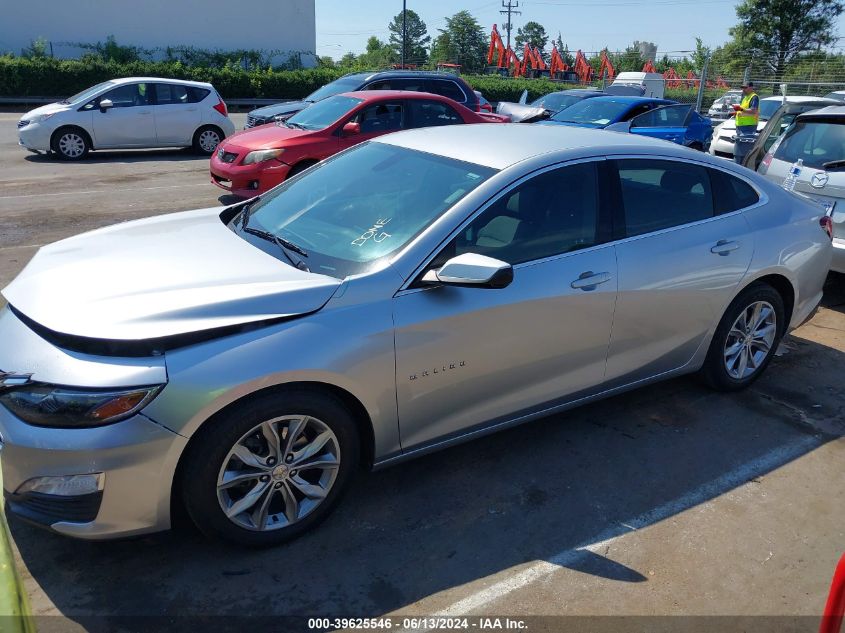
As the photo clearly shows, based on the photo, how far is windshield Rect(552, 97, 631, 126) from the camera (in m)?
12.5

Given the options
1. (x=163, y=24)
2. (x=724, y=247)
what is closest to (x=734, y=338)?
(x=724, y=247)

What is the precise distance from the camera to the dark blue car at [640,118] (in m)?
12.5

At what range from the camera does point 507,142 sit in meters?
4.00

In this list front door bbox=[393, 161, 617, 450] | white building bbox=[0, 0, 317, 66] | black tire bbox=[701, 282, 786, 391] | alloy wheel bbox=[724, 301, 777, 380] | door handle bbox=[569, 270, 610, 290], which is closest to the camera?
front door bbox=[393, 161, 617, 450]

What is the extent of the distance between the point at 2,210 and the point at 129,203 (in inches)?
58.6

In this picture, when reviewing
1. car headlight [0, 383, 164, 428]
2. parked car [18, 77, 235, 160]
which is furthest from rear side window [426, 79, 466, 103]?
car headlight [0, 383, 164, 428]

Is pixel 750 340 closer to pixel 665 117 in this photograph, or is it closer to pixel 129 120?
pixel 665 117

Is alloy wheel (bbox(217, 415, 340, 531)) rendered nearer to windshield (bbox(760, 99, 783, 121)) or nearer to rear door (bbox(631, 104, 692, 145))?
rear door (bbox(631, 104, 692, 145))

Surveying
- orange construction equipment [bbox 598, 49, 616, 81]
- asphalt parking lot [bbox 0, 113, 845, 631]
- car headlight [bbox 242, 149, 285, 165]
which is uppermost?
orange construction equipment [bbox 598, 49, 616, 81]

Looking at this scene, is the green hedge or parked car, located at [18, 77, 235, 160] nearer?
parked car, located at [18, 77, 235, 160]

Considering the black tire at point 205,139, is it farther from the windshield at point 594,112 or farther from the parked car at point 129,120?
the windshield at point 594,112

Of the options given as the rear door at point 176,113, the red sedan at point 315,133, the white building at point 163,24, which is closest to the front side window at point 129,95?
the rear door at point 176,113

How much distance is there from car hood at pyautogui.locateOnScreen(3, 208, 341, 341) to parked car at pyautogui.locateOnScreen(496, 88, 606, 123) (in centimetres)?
1003

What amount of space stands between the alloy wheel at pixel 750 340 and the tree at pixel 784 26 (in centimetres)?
4185
